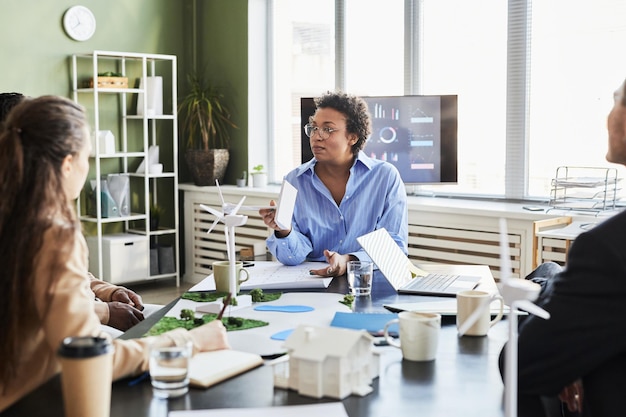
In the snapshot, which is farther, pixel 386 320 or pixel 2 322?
pixel 386 320

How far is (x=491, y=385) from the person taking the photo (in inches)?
63.7

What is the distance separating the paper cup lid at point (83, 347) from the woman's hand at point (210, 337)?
41cm

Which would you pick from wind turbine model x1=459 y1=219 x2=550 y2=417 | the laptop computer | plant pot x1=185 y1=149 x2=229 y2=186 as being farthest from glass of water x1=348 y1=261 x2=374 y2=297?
plant pot x1=185 y1=149 x2=229 y2=186

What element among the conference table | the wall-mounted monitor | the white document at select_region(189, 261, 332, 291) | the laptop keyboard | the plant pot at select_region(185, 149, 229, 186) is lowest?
the conference table

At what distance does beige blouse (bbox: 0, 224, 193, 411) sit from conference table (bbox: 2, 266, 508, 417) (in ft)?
0.10

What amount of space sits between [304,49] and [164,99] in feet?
3.99

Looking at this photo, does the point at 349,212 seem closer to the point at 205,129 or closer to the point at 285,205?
the point at 285,205

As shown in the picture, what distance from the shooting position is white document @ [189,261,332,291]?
8.38ft

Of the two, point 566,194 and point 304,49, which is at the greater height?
point 304,49

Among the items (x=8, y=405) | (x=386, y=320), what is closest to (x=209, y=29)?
(x=386, y=320)

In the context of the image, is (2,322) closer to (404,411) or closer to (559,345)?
(404,411)

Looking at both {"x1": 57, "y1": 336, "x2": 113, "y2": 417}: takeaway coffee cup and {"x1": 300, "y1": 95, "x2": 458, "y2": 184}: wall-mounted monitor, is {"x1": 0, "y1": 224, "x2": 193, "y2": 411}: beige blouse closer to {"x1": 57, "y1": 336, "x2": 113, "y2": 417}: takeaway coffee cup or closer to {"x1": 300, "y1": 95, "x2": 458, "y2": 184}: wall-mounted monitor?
{"x1": 57, "y1": 336, "x2": 113, "y2": 417}: takeaway coffee cup

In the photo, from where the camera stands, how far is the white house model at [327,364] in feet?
5.03

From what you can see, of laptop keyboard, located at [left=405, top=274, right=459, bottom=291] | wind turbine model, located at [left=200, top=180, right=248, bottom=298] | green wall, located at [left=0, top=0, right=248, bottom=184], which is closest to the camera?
wind turbine model, located at [left=200, top=180, right=248, bottom=298]
